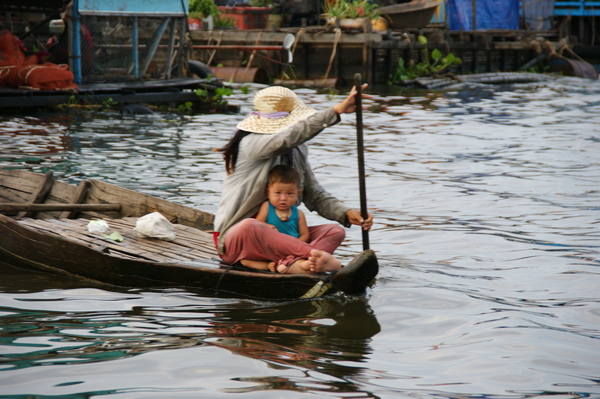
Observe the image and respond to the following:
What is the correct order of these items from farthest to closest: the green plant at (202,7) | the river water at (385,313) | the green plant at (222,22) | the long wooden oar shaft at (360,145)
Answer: the green plant at (222,22)
the green plant at (202,7)
the long wooden oar shaft at (360,145)
the river water at (385,313)

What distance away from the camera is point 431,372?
12.2ft

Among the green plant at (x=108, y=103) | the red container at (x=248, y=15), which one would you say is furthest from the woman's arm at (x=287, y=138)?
the red container at (x=248, y=15)

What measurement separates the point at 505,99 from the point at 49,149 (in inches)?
465

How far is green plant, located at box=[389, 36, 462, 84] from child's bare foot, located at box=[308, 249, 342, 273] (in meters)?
18.2

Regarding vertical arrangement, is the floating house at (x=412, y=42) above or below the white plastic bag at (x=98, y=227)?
above

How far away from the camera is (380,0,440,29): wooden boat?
23.2 metres

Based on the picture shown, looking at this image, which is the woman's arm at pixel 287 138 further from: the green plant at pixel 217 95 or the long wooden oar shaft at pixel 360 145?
the green plant at pixel 217 95

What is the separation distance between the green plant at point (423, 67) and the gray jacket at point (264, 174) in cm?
1778

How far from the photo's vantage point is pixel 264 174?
4617 mm

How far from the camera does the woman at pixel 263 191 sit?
4.50 m

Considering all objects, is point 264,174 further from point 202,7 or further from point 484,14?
point 484,14

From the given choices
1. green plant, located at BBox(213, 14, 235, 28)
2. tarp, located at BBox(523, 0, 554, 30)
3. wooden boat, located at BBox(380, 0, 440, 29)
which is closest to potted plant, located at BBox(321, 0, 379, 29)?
wooden boat, located at BBox(380, 0, 440, 29)

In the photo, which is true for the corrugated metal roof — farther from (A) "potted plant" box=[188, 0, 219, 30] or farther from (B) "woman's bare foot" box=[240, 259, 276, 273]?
(B) "woman's bare foot" box=[240, 259, 276, 273]

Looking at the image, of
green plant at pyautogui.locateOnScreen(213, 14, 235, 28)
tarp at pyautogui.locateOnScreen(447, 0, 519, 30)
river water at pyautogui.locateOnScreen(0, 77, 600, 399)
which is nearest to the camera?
river water at pyautogui.locateOnScreen(0, 77, 600, 399)
